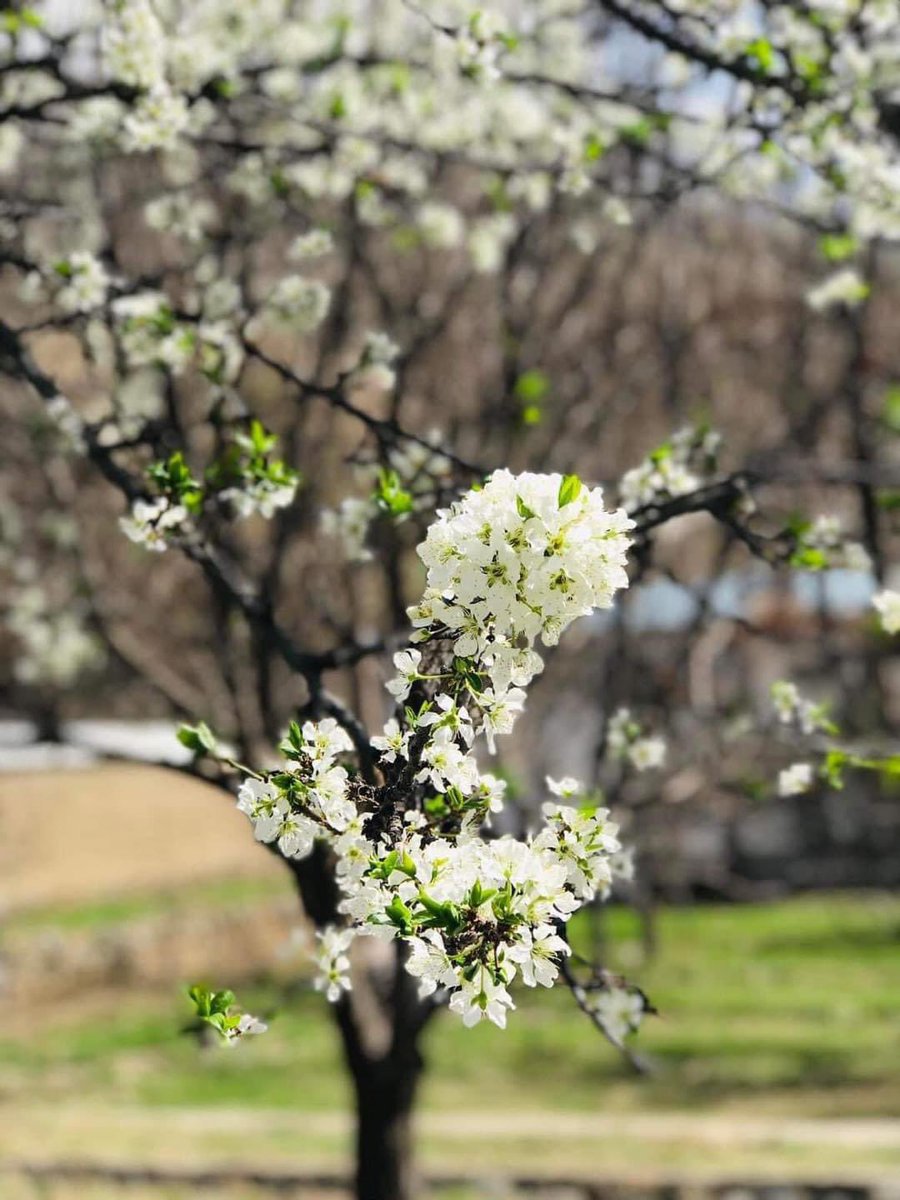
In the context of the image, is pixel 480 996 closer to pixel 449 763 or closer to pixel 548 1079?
pixel 449 763

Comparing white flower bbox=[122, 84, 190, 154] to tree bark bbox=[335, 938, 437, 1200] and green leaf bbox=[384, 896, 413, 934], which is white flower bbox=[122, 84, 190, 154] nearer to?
green leaf bbox=[384, 896, 413, 934]

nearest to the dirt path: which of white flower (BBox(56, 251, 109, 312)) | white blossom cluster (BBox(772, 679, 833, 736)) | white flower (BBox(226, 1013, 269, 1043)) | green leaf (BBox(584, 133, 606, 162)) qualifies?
green leaf (BBox(584, 133, 606, 162))

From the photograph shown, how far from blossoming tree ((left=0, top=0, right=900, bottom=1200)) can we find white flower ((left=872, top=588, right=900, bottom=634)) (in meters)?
0.01

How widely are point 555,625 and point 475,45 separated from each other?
265 cm

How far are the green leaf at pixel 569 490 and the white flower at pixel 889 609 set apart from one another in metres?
1.59

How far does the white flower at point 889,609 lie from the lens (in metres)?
3.74

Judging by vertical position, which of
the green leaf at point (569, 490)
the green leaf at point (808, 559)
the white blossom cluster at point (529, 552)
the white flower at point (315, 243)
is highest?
the white flower at point (315, 243)

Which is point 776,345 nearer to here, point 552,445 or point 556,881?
point 552,445

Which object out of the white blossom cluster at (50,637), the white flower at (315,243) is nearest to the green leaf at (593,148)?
the white flower at (315,243)

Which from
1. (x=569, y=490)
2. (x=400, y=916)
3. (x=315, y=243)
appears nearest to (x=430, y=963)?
(x=400, y=916)

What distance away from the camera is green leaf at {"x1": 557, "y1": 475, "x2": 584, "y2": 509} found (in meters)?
2.39

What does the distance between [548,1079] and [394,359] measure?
8050 mm

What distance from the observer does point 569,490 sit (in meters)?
2.39

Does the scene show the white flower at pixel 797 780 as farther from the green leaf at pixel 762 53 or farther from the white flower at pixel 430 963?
the green leaf at pixel 762 53
